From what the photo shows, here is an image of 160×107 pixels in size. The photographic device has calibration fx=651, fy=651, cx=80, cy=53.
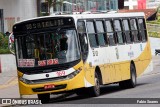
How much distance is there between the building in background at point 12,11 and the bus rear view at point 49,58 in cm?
2039

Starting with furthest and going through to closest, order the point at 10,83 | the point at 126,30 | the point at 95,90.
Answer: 1. the point at 10,83
2. the point at 126,30
3. the point at 95,90

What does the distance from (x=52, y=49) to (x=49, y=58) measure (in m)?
0.31

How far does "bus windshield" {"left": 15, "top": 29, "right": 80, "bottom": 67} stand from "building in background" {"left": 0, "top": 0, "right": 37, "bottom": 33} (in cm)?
2047

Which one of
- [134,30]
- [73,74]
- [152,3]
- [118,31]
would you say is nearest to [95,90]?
[73,74]

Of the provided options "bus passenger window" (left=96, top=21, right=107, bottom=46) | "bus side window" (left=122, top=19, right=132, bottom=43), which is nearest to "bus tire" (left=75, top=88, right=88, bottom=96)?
"bus passenger window" (left=96, top=21, right=107, bottom=46)

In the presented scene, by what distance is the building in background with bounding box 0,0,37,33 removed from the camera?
42.1 meters

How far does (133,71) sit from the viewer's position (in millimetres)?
26875

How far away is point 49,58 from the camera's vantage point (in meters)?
21.0

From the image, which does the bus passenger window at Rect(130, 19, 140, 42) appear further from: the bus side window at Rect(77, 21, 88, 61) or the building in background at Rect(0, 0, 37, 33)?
the building in background at Rect(0, 0, 37, 33)

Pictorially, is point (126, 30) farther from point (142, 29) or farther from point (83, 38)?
point (83, 38)

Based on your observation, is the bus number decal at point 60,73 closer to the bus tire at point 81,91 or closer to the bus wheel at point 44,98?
the bus tire at point 81,91

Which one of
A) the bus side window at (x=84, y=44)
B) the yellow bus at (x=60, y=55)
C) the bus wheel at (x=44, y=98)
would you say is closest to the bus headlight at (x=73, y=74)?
the yellow bus at (x=60, y=55)

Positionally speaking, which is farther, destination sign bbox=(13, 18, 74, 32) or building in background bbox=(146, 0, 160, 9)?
building in background bbox=(146, 0, 160, 9)

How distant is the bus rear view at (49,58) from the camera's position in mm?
20766
